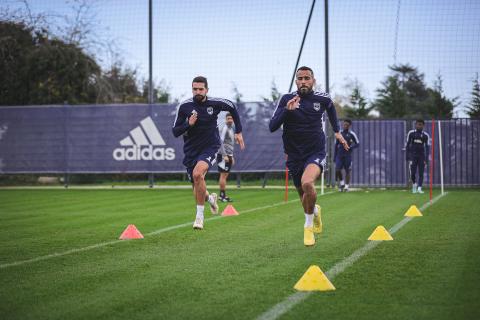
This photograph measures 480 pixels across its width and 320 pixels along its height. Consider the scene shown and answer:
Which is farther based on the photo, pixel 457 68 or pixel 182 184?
pixel 182 184

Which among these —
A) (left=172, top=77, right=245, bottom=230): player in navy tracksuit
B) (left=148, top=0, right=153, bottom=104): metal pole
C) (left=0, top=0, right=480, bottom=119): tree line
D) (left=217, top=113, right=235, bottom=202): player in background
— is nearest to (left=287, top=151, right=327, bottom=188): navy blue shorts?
(left=172, top=77, right=245, bottom=230): player in navy tracksuit

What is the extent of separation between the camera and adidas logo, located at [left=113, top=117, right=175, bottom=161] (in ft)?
80.6

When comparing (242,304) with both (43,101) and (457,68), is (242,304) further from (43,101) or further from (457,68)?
(43,101)

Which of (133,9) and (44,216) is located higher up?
(133,9)

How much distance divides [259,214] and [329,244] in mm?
4550

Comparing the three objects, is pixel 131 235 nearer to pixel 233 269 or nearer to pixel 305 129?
pixel 305 129

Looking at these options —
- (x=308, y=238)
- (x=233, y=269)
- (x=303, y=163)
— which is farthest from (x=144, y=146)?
(x=233, y=269)

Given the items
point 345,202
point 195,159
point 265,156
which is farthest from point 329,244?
point 265,156

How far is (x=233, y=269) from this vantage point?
6.70 meters

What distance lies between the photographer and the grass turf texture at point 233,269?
5035 mm

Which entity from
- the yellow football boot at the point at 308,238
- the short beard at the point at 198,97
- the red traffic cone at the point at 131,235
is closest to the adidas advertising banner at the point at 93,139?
the short beard at the point at 198,97

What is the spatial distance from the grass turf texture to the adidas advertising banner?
38.9 ft

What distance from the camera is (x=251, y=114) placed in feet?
79.0

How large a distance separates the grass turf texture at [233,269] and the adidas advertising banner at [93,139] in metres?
11.9
